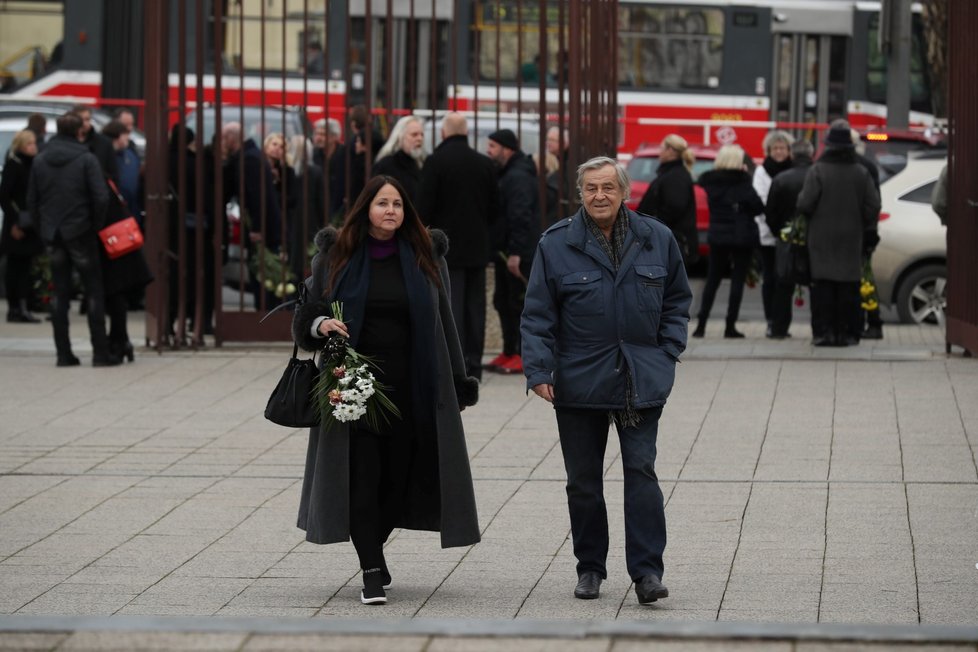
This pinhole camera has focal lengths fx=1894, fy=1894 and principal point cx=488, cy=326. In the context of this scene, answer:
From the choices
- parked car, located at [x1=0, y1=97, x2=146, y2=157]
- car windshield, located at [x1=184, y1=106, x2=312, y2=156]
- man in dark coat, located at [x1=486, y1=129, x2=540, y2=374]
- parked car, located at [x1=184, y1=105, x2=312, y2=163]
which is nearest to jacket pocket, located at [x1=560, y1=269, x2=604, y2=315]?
man in dark coat, located at [x1=486, y1=129, x2=540, y2=374]

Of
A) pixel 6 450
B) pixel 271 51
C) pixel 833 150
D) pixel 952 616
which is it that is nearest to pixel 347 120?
pixel 833 150

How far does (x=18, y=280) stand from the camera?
16516mm

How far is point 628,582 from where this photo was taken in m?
6.78

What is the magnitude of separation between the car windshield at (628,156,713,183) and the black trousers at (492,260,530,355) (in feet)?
30.5

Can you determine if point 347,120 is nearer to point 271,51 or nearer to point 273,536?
point 273,536

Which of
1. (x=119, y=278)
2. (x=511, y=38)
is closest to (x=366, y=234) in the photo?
(x=119, y=278)

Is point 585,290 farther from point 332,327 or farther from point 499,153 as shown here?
point 499,153

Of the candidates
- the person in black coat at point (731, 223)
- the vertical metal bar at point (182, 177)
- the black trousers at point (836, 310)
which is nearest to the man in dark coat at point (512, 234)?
the vertical metal bar at point (182, 177)

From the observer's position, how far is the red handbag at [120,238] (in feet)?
41.9

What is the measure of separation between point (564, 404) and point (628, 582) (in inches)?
29.2

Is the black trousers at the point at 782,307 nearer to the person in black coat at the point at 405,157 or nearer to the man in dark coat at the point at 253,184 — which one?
the person in black coat at the point at 405,157

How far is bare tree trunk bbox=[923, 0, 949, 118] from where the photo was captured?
90.6 ft

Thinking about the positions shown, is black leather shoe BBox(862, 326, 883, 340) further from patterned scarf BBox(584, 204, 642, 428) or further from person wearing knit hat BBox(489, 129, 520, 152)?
patterned scarf BBox(584, 204, 642, 428)

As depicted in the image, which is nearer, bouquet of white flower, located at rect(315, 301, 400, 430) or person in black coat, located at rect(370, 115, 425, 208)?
bouquet of white flower, located at rect(315, 301, 400, 430)
